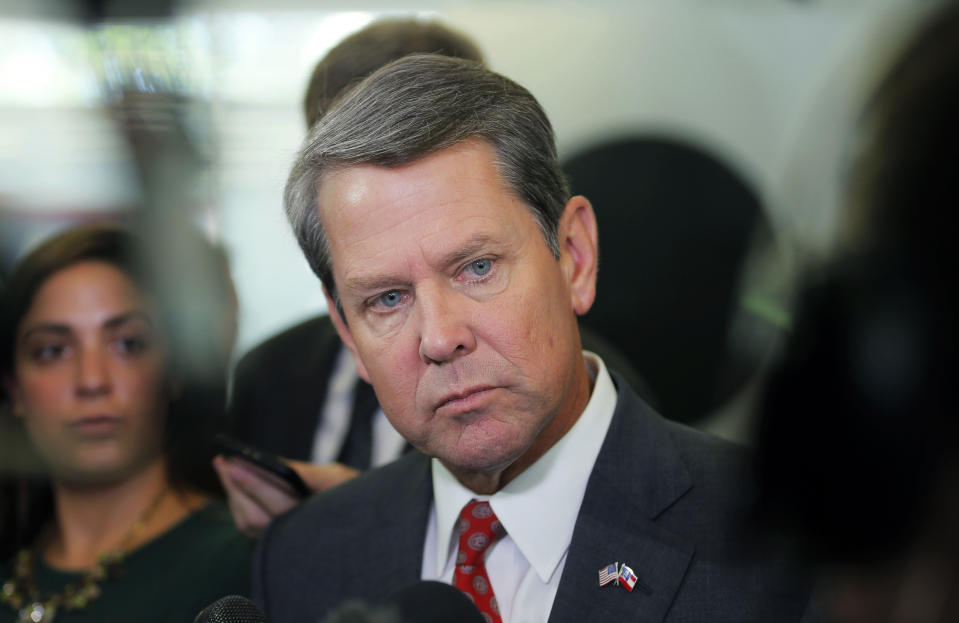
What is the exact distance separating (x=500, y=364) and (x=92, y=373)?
85 centimetres

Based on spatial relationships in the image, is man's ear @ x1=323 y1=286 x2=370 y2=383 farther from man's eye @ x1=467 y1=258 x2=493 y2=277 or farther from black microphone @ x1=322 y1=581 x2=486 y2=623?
black microphone @ x1=322 y1=581 x2=486 y2=623

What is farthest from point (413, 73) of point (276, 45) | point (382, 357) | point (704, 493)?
point (276, 45)

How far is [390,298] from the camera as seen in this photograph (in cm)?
112

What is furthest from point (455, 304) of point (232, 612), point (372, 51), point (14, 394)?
point (14, 394)

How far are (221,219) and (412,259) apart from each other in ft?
4.66

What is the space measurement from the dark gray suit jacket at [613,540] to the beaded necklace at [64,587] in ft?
1.09

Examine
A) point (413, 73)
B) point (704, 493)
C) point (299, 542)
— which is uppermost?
point (413, 73)

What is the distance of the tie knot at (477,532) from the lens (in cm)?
117

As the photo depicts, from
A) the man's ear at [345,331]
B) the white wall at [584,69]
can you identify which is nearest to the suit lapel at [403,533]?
the man's ear at [345,331]

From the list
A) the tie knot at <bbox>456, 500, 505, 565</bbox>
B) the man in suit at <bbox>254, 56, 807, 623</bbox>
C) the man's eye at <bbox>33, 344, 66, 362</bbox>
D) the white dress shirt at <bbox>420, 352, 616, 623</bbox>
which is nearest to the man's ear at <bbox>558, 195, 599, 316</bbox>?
the man in suit at <bbox>254, 56, 807, 623</bbox>

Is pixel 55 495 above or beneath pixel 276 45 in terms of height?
beneath

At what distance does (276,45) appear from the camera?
2.51 m

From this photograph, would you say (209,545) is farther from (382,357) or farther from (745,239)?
(745,239)

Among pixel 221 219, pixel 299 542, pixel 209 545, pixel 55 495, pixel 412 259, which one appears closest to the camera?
pixel 412 259
